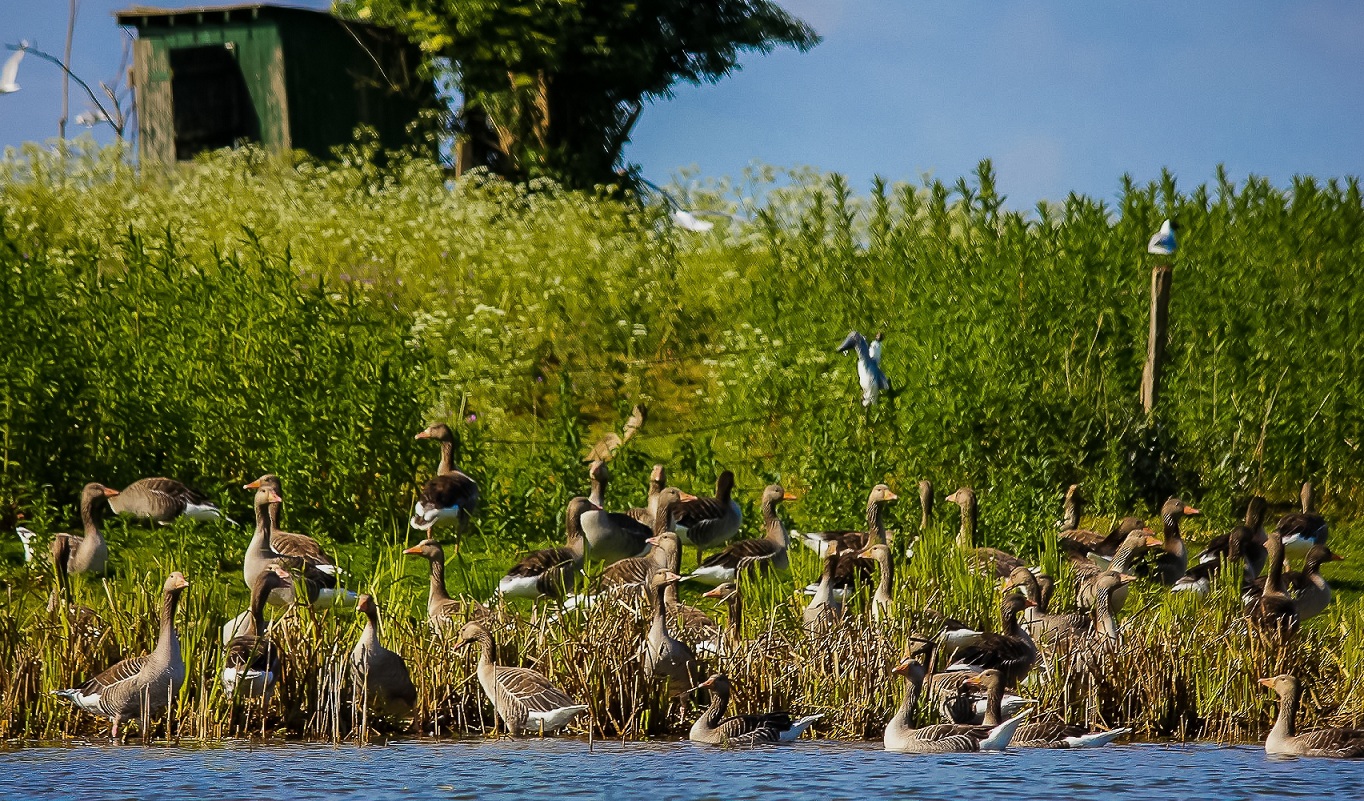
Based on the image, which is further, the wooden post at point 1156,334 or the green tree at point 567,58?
the green tree at point 567,58

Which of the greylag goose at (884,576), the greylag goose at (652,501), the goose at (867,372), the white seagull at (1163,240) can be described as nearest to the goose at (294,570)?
the greylag goose at (652,501)

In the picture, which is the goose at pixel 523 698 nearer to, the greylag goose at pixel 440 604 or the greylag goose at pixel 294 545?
the greylag goose at pixel 440 604

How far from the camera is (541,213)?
2695cm

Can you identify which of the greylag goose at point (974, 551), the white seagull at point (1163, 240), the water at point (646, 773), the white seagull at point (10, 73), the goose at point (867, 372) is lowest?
the water at point (646, 773)

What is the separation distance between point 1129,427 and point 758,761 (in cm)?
790

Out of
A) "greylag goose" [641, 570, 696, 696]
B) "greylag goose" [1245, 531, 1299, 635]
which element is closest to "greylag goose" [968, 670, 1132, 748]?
"greylag goose" [1245, 531, 1299, 635]

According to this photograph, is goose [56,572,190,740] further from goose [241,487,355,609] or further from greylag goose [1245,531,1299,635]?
greylag goose [1245,531,1299,635]

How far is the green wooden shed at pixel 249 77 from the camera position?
31.2m

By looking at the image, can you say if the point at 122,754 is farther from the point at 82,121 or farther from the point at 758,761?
the point at 82,121

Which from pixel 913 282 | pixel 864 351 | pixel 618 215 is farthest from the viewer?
pixel 618 215

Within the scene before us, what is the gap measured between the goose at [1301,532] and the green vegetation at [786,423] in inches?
17.2

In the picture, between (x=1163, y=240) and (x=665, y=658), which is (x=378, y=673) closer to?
(x=665, y=658)

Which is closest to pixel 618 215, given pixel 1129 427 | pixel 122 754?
pixel 1129 427

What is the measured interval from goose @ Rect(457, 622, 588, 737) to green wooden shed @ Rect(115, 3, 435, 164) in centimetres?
2350
